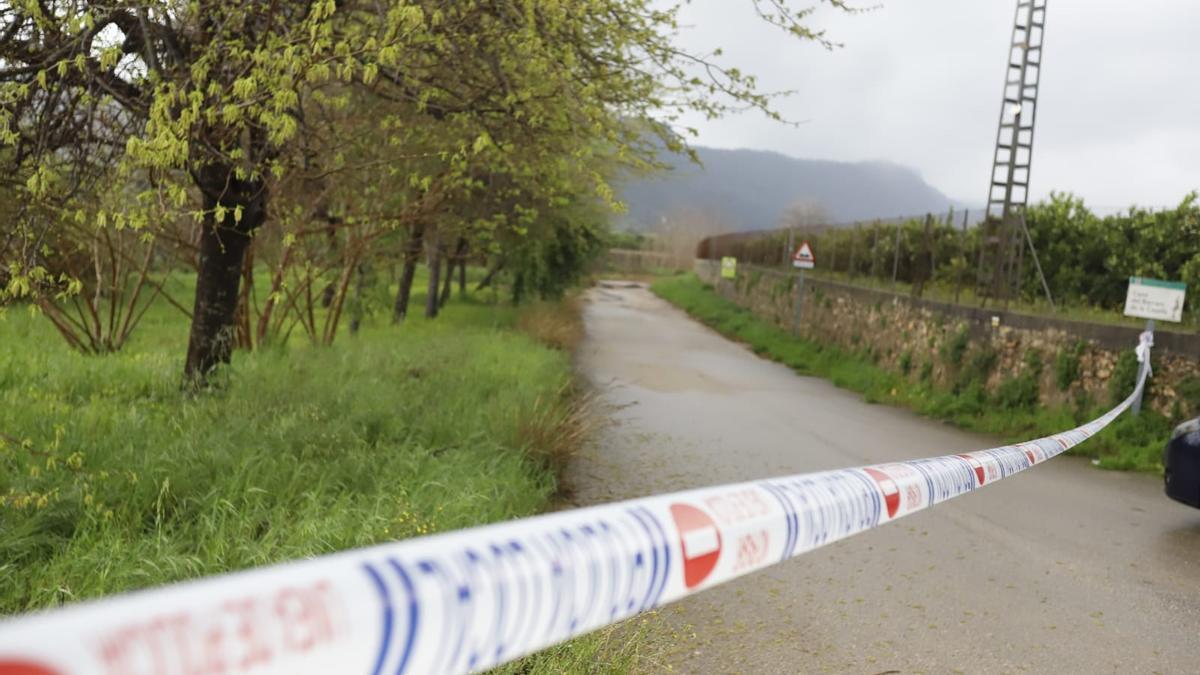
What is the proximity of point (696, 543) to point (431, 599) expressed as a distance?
1.76 feet

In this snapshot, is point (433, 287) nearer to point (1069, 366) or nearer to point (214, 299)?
point (214, 299)

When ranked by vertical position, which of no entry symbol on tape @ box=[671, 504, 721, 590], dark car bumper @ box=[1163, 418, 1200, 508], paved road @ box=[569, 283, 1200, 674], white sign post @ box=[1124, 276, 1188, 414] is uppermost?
white sign post @ box=[1124, 276, 1188, 414]

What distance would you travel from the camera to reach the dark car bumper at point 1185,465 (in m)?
6.29

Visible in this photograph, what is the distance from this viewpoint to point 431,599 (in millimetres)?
959

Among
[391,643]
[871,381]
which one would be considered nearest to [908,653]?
[391,643]

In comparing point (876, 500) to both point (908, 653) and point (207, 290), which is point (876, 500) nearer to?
point (908, 653)

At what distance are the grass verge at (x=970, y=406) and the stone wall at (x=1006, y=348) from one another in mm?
195

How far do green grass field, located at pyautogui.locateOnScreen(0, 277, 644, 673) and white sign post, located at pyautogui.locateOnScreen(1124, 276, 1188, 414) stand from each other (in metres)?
7.03

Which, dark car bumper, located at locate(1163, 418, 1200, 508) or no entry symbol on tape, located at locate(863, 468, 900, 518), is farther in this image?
dark car bumper, located at locate(1163, 418, 1200, 508)

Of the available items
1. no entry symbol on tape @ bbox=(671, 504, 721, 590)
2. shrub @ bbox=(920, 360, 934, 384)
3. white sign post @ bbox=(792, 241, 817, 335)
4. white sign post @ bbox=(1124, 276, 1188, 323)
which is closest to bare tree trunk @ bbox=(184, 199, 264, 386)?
no entry symbol on tape @ bbox=(671, 504, 721, 590)

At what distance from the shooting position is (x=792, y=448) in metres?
9.98

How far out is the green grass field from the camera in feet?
12.8

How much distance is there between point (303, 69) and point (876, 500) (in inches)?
169

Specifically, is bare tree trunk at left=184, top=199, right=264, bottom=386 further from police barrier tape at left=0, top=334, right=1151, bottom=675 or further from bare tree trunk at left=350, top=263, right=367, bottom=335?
police barrier tape at left=0, top=334, right=1151, bottom=675
